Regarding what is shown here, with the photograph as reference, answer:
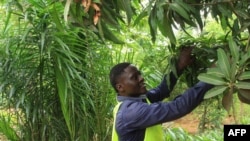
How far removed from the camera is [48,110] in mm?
2293

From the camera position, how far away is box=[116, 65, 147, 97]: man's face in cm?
163

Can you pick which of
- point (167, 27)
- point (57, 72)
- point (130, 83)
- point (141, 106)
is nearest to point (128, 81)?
point (130, 83)

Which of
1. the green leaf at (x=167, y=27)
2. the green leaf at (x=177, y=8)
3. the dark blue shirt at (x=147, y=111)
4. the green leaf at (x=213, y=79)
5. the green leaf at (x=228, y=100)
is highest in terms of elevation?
the green leaf at (x=177, y=8)

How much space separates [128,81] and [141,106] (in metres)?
0.18

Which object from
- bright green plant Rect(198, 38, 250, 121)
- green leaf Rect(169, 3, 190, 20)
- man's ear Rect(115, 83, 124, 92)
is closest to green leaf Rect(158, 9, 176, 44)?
green leaf Rect(169, 3, 190, 20)

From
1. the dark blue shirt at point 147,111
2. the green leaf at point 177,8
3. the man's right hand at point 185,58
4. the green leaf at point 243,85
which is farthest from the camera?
the man's right hand at point 185,58

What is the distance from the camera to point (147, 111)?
145 cm

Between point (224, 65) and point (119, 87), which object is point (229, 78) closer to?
point (224, 65)

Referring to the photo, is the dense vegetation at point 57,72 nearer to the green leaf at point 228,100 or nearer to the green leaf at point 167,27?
the green leaf at point 167,27

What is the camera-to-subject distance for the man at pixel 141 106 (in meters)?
1.36

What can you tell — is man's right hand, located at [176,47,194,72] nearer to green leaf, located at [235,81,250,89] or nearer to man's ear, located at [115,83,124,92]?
man's ear, located at [115,83,124,92]

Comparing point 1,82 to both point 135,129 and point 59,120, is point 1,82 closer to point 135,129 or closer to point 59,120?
point 59,120

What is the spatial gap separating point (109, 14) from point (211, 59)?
0.51 metres

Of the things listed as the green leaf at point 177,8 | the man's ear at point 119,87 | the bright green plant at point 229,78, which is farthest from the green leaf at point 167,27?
the man's ear at point 119,87
